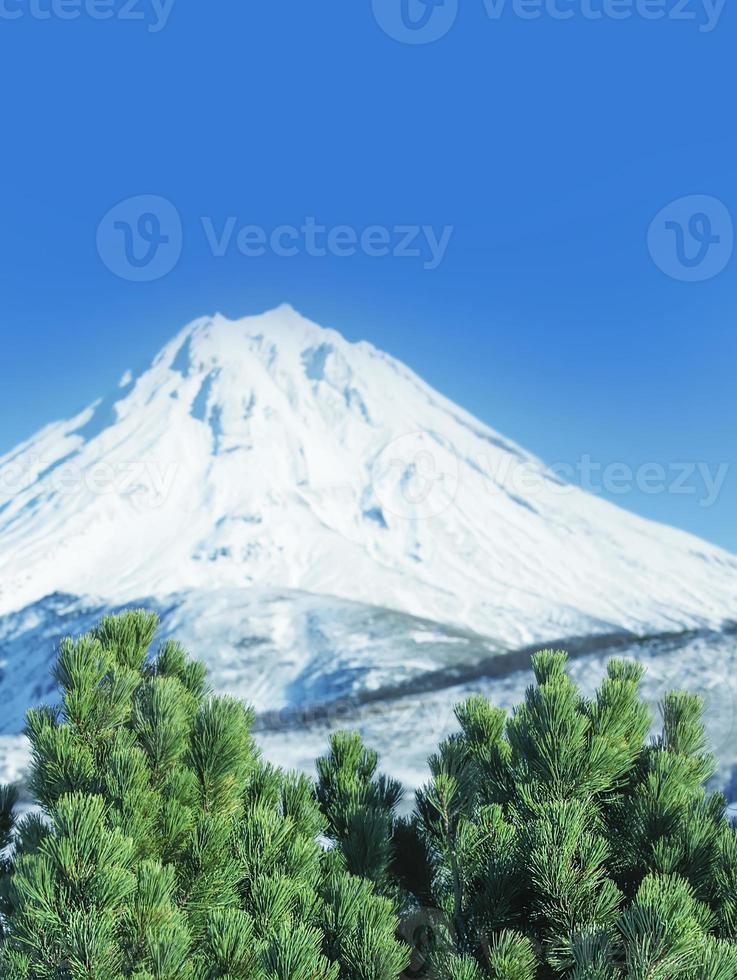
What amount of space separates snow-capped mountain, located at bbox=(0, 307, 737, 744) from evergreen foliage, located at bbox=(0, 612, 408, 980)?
2246 cm

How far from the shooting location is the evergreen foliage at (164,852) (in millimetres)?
2248

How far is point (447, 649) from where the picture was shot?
27.7 meters

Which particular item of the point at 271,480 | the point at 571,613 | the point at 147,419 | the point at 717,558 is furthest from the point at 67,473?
the point at 717,558

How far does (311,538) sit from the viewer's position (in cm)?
4281

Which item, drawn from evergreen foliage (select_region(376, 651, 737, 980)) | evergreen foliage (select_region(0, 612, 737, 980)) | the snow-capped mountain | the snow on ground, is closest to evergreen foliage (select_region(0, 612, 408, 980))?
Answer: evergreen foliage (select_region(0, 612, 737, 980))

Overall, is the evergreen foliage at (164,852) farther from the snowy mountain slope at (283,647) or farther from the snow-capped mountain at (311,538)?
the snow-capped mountain at (311,538)

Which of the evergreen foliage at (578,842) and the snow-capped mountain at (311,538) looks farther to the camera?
the snow-capped mountain at (311,538)

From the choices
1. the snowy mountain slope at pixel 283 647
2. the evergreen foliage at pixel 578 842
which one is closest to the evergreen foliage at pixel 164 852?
the evergreen foliage at pixel 578 842

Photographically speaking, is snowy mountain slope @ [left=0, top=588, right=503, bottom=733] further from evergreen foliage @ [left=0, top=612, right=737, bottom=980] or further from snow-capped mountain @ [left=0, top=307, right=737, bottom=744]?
evergreen foliage @ [left=0, top=612, right=737, bottom=980]

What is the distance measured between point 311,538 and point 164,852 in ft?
131

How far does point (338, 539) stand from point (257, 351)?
113ft

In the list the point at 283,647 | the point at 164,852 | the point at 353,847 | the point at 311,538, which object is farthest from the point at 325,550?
the point at 164,852

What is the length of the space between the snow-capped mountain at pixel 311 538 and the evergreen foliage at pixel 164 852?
22462mm

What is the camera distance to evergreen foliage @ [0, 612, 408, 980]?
225cm
